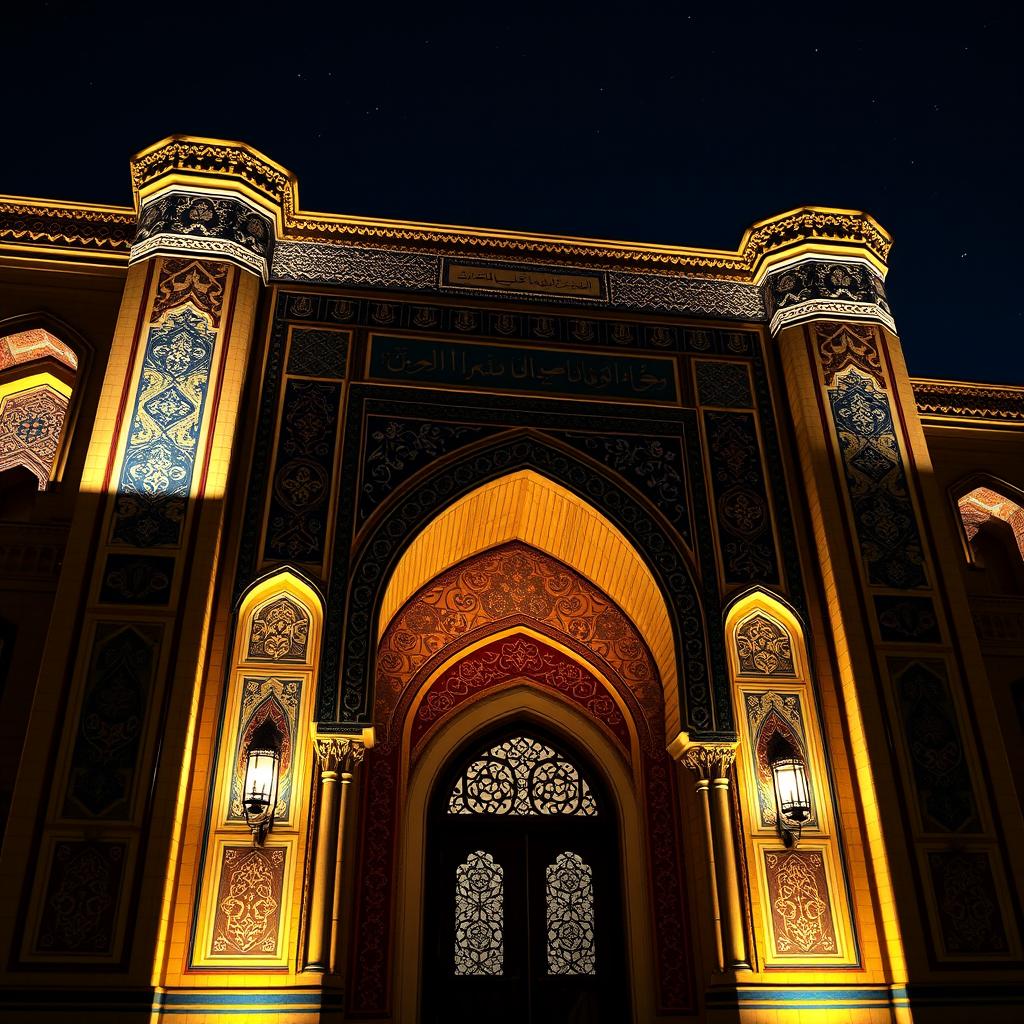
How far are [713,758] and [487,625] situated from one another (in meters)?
2.20

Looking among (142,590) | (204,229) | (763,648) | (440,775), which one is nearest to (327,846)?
(142,590)

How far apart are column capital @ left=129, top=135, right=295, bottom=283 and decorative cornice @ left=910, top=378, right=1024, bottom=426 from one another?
5.27m

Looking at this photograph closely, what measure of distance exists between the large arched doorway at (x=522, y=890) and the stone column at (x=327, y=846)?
1.65 meters

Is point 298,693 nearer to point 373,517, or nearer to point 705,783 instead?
point 373,517

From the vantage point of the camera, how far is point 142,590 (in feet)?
18.4

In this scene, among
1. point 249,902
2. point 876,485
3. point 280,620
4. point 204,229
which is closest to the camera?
point 249,902

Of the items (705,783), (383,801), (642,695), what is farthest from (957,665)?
(383,801)

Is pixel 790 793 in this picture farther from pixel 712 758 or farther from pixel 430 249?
pixel 430 249

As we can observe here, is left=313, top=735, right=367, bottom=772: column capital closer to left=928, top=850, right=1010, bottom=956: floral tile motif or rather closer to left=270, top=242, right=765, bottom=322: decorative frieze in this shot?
left=928, top=850, right=1010, bottom=956: floral tile motif

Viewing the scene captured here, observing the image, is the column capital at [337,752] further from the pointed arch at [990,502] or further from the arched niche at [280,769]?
the pointed arch at [990,502]

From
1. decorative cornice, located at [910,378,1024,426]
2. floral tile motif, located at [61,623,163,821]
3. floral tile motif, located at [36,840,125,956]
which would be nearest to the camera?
floral tile motif, located at [36,840,125,956]

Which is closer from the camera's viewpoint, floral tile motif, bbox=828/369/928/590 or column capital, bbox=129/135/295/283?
floral tile motif, bbox=828/369/928/590

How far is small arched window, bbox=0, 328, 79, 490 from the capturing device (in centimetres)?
709

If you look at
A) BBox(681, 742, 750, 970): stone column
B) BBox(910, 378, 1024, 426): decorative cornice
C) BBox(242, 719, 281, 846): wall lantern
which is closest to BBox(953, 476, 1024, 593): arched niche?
BBox(910, 378, 1024, 426): decorative cornice
